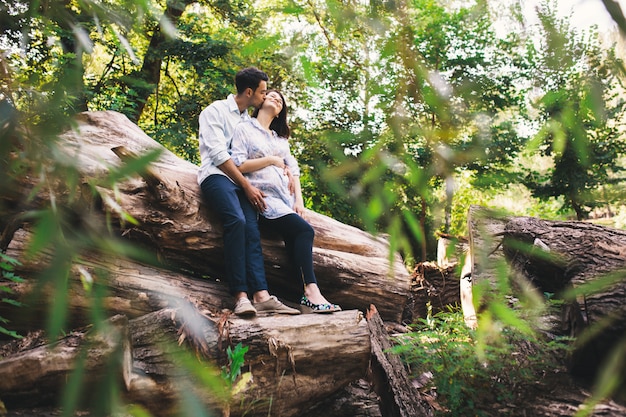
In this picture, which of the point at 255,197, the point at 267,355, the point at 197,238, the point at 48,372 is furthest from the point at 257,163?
the point at 48,372

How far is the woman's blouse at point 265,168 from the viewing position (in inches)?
134

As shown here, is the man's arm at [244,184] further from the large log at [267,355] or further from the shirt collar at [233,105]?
the large log at [267,355]

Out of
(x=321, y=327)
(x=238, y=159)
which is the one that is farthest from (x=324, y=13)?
(x=238, y=159)

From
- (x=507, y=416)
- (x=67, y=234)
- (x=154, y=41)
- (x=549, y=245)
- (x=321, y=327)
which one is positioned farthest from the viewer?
(x=154, y=41)

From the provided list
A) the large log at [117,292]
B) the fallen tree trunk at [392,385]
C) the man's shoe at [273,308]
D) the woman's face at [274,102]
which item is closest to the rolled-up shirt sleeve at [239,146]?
the woman's face at [274,102]

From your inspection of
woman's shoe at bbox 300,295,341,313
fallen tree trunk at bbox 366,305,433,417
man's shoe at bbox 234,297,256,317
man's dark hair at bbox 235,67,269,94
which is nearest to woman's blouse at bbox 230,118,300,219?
man's dark hair at bbox 235,67,269,94

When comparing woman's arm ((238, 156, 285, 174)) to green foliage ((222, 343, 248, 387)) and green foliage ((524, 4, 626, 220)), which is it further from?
green foliage ((524, 4, 626, 220))

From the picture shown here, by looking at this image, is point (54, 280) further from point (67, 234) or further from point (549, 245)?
point (549, 245)

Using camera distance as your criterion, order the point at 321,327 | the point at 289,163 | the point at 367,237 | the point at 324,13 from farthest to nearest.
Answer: the point at 367,237
the point at 289,163
the point at 321,327
the point at 324,13

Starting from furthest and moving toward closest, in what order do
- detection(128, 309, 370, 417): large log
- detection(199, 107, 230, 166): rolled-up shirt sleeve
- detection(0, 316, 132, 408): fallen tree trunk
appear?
detection(199, 107, 230, 166): rolled-up shirt sleeve < detection(128, 309, 370, 417): large log < detection(0, 316, 132, 408): fallen tree trunk

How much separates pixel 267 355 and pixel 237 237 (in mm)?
866

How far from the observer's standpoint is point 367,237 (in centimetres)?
452

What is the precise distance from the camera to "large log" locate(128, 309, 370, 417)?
7.14 ft

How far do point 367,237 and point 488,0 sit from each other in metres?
3.81
